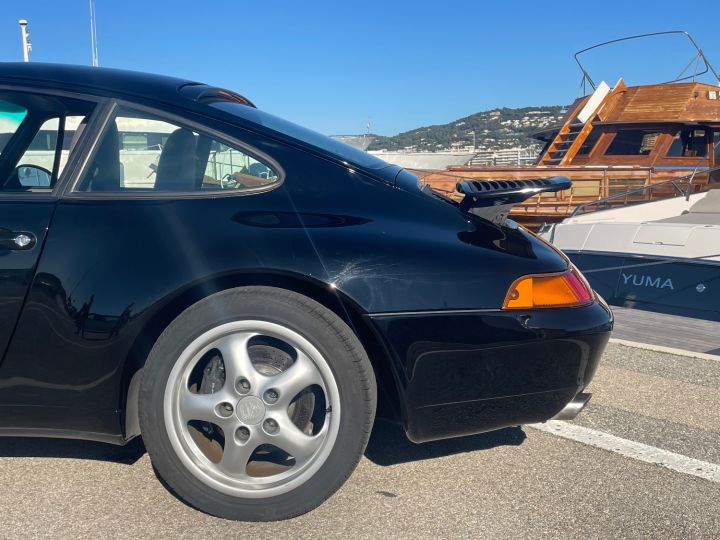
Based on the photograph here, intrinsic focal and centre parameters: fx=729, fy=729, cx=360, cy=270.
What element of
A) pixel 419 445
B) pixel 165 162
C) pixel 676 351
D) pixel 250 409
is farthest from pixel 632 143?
pixel 250 409

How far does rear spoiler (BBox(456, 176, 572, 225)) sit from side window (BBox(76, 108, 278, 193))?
27.7 inches

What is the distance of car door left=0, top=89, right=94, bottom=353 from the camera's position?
93.9 inches

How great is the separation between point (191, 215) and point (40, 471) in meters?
1.16

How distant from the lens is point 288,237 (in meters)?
2.41

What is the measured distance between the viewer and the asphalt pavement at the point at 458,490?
2.36 metres

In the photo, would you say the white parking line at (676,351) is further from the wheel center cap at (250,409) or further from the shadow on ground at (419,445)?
the wheel center cap at (250,409)

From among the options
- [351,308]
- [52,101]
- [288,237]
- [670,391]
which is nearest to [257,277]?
[288,237]

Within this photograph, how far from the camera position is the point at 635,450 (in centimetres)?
300

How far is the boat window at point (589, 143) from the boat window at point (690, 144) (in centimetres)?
147

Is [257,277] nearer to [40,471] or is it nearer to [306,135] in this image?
[306,135]

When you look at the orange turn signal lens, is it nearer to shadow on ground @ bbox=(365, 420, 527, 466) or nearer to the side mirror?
shadow on ground @ bbox=(365, 420, 527, 466)

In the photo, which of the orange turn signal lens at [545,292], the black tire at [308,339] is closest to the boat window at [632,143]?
the orange turn signal lens at [545,292]

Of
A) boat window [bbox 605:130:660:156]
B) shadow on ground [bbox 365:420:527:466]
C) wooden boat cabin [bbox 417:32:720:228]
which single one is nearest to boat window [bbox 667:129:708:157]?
wooden boat cabin [bbox 417:32:720:228]

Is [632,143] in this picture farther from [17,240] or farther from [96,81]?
[17,240]
